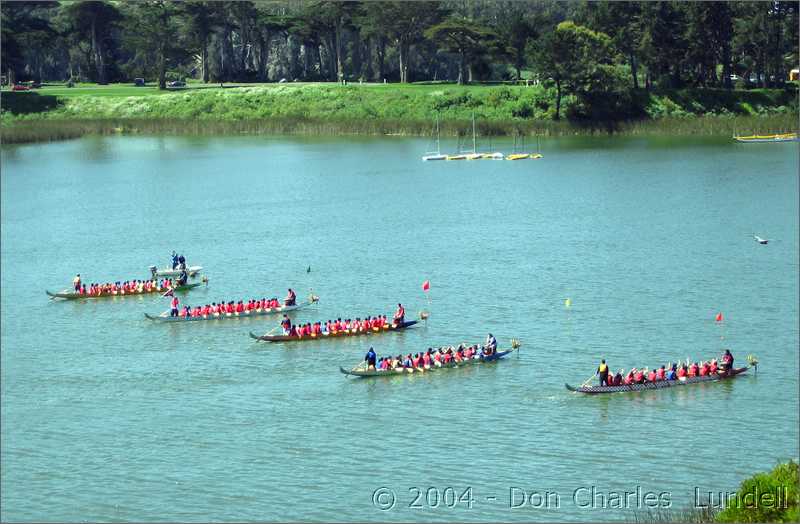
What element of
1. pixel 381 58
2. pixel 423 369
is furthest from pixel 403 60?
pixel 423 369

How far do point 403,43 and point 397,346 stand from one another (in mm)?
110044

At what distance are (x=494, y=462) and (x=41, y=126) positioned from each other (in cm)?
10572

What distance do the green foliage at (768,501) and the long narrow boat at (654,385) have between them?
56.6 feet

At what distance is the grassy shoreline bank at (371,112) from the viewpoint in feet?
447

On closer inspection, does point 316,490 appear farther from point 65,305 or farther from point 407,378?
point 65,305

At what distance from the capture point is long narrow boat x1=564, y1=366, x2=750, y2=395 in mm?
48594

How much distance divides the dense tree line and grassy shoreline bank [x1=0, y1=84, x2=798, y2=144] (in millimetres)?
4353

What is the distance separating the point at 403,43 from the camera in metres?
161

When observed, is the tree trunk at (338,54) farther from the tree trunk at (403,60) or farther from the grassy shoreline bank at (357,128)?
the grassy shoreline bank at (357,128)

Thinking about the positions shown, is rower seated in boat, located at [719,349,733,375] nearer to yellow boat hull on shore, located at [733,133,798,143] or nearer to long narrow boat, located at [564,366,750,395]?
long narrow boat, located at [564,366,750,395]

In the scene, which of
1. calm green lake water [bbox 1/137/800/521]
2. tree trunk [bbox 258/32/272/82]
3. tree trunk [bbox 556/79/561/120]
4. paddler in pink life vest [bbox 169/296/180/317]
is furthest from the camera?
tree trunk [bbox 258/32/272/82]

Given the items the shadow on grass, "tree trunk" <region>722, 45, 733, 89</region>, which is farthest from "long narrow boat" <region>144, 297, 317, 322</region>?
"tree trunk" <region>722, 45, 733, 89</region>

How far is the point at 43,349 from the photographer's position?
56.3 meters

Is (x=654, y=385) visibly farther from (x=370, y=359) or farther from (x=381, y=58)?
(x=381, y=58)
